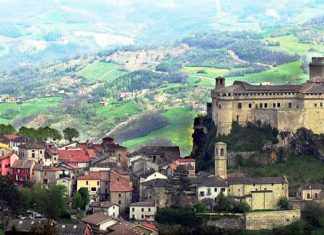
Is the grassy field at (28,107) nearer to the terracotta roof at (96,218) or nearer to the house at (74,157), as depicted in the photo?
the house at (74,157)

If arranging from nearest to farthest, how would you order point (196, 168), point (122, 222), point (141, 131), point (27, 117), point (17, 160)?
1. point (122, 222)
2. point (17, 160)
3. point (196, 168)
4. point (141, 131)
5. point (27, 117)

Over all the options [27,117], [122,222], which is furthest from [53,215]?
[27,117]

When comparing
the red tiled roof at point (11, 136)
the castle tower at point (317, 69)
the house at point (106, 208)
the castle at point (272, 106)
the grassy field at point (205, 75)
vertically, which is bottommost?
the house at point (106, 208)

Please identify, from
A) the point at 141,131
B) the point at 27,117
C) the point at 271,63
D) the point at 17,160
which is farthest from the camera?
the point at 271,63

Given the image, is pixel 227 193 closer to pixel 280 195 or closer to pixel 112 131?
pixel 280 195

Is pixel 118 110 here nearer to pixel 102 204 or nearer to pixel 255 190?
pixel 102 204

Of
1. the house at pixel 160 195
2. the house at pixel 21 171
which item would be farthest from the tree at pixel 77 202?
the house at pixel 160 195
